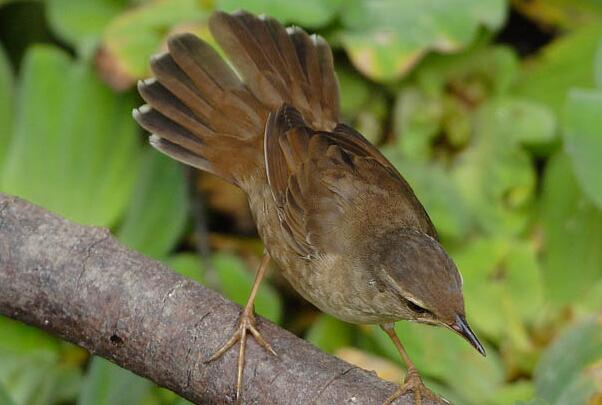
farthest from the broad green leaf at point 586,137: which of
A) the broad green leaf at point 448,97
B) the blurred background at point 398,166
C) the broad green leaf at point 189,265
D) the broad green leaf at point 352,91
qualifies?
the broad green leaf at point 189,265

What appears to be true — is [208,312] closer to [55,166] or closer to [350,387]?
[350,387]

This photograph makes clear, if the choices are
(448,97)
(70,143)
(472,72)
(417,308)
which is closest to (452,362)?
(417,308)

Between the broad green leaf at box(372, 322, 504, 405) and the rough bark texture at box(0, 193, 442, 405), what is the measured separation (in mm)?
911

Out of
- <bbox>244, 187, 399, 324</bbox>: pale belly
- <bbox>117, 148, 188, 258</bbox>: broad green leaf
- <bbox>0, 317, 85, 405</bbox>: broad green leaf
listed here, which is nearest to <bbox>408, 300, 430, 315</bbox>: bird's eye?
<bbox>244, 187, 399, 324</bbox>: pale belly

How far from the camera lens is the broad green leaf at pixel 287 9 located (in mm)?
3762

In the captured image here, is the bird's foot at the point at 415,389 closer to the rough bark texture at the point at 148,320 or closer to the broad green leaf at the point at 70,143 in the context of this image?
the rough bark texture at the point at 148,320

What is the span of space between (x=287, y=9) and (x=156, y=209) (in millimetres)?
818

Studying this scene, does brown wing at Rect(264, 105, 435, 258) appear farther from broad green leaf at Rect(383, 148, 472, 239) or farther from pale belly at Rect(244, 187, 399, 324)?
broad green leaf at Rect(383, 148, 472, 239)

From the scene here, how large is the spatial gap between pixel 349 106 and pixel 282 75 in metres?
0.72

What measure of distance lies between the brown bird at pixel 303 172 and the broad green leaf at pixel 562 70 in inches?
46.3

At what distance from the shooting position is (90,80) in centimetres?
407

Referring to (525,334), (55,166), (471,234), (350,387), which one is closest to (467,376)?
(525,334)

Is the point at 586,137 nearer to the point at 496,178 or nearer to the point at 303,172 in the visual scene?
the point at 496,178

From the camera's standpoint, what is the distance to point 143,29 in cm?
400
